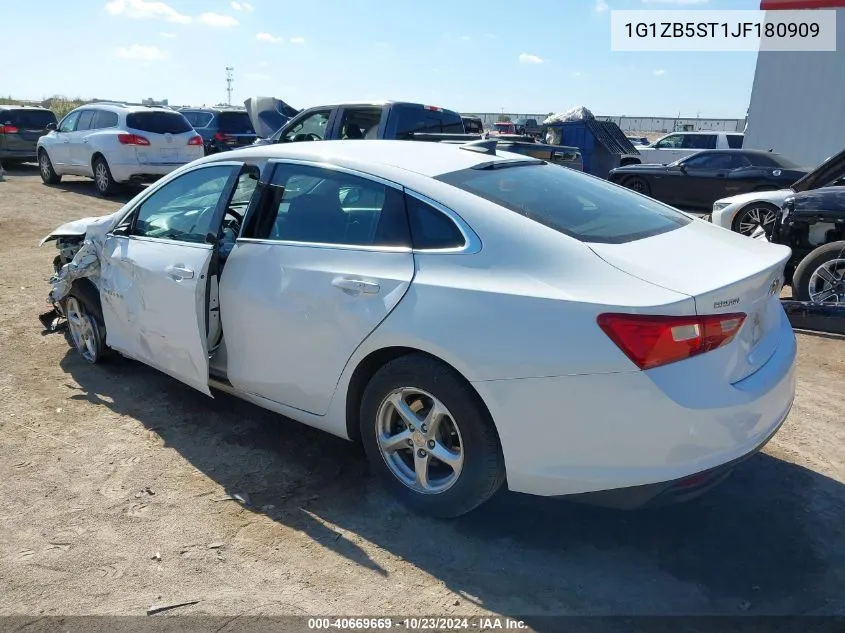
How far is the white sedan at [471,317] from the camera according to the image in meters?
2.53

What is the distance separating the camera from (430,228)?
3053 millimetres

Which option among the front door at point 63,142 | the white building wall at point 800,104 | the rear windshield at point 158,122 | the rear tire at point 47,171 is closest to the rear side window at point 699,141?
the white building wall at point 800,104

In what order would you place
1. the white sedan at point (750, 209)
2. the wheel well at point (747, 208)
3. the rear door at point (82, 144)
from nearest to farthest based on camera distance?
the white sedan at point (750, 209) → the wheel well at point (747, 208) → the rear door at point (82, 144)

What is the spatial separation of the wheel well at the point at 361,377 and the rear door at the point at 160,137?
11.1 meters

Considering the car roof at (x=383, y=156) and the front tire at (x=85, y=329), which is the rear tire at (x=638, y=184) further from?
the front tire at (x=85, y=329)

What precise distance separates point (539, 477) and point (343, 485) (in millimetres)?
1184

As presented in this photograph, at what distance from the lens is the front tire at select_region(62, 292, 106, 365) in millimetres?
4770

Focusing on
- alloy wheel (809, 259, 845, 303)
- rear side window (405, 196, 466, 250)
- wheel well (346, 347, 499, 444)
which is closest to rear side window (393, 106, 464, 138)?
alloy wheel (809, 259, 845, 303)

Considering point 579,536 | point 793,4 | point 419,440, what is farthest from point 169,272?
point 793,4

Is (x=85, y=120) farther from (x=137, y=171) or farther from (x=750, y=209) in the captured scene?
(x=750, y=209)

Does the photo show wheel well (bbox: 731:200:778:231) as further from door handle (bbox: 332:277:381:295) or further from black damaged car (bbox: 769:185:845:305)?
door handle (bbox: 332:277:381:295)

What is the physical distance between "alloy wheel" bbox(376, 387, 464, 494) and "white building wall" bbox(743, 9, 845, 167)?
59.3ft

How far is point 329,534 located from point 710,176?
1314cm

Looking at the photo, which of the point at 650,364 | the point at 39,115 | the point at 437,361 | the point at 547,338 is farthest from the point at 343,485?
the point at 39,115
